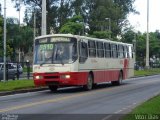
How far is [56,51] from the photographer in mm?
25312

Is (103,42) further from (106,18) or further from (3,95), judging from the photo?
(106,18)

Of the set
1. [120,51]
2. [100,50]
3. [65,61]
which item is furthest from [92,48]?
[120,51]

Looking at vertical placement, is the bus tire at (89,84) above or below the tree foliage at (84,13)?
below

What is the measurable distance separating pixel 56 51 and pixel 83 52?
6.03ft

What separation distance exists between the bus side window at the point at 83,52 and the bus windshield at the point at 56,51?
0.54m

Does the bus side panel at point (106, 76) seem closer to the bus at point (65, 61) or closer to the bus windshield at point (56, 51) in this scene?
the bus at point (65, 61)

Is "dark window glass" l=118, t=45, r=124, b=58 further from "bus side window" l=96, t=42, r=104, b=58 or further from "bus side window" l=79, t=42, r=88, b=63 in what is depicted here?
"bus side window" l=79, t=42, r=88, b=63

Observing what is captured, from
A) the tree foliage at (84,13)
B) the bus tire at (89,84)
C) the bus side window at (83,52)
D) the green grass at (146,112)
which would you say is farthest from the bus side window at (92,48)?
the tree foliage at (84,13)

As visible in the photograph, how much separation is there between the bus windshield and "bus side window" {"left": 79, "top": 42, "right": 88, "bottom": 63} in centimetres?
54

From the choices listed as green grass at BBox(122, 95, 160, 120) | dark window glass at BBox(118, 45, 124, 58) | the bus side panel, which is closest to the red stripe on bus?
the bus side panel

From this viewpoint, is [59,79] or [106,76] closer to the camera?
[59,79]

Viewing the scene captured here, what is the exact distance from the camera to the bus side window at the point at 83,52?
26.0 metres

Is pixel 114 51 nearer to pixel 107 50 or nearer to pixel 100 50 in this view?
pixel 107 50

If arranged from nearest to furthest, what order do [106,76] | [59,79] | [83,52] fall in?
[59,79] → [83,52] → [106,76]
